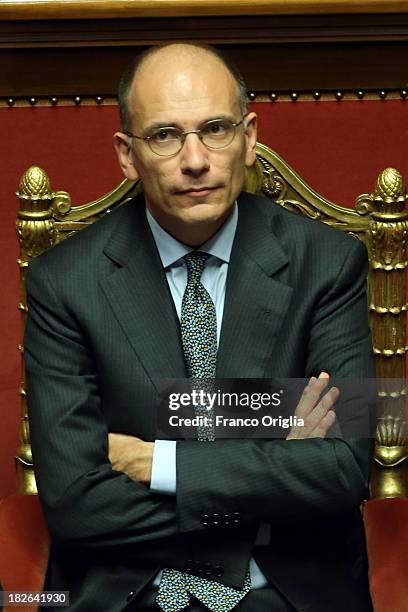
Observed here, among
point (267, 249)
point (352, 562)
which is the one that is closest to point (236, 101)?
point (267, 249)

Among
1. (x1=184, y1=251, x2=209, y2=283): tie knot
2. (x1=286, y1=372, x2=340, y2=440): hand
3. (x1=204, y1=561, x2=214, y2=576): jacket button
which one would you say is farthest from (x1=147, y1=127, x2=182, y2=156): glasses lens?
(x1=204, y1=561, x2=214, y2=576): jacket button

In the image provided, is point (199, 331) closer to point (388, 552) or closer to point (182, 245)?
point (182, 245)

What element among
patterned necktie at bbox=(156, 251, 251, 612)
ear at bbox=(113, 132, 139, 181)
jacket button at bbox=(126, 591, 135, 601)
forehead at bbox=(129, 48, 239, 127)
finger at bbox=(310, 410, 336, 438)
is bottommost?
jacket button at bbox=(126, 591, 135, 601)

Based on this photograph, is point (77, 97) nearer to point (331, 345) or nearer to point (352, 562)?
point (331, 345)

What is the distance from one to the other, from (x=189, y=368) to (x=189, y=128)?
426mm

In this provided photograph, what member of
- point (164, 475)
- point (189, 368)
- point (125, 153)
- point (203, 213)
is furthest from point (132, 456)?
point (125, 153)

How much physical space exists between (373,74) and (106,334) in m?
1.31

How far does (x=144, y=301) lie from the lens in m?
2.37

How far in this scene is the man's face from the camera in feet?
7.37

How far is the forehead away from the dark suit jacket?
0.25 metres

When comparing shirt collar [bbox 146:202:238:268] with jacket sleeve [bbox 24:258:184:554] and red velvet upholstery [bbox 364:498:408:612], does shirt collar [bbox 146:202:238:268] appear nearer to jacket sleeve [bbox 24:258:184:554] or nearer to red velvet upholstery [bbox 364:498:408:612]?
jacket sleeve [bbox 24:258:184:554]

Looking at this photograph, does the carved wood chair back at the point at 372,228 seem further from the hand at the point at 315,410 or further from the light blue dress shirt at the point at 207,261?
the hand at the point at 315,410

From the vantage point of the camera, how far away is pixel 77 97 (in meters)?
3.37

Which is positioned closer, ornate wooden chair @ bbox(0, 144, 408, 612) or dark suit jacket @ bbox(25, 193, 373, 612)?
dark suit jacket @ bbox(25, 193, 373, 612)
